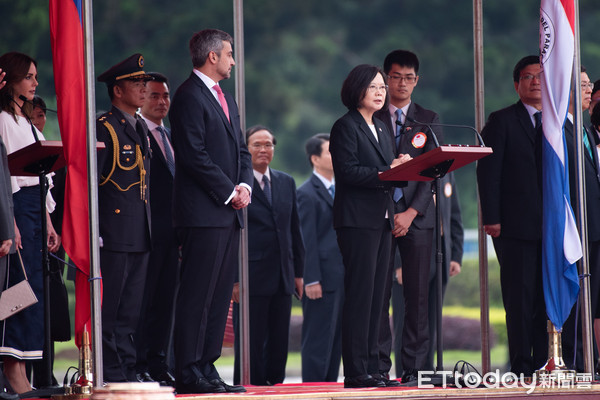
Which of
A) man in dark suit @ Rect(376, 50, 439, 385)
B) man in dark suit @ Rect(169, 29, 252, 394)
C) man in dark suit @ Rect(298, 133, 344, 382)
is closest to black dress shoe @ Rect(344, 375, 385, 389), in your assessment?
man in dark suit @ Rect(376, 50, 439, 385)

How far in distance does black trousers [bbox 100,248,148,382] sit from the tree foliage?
449 inches

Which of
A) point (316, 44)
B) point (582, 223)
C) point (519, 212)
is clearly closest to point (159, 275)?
point (519, 212)

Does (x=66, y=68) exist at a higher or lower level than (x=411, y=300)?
higher

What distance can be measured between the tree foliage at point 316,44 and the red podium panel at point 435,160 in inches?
455

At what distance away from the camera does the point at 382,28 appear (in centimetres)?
1877

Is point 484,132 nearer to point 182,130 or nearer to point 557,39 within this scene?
point 557,39

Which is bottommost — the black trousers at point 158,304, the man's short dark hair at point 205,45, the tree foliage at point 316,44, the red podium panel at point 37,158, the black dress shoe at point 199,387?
the black dress shoe at point 199,387

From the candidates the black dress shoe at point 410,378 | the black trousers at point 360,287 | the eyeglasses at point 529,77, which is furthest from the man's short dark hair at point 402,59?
the black dress shoe at point 410,378

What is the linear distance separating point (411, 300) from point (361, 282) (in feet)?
1.49

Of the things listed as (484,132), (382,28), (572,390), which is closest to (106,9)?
(382,28)

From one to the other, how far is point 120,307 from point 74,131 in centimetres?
112

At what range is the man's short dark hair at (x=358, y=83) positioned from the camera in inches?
213

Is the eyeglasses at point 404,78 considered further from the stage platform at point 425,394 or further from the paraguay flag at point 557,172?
the stage platform at point 425,394

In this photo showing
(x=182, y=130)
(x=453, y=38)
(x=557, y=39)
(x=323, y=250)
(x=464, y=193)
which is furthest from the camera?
(x=453, y=38)
